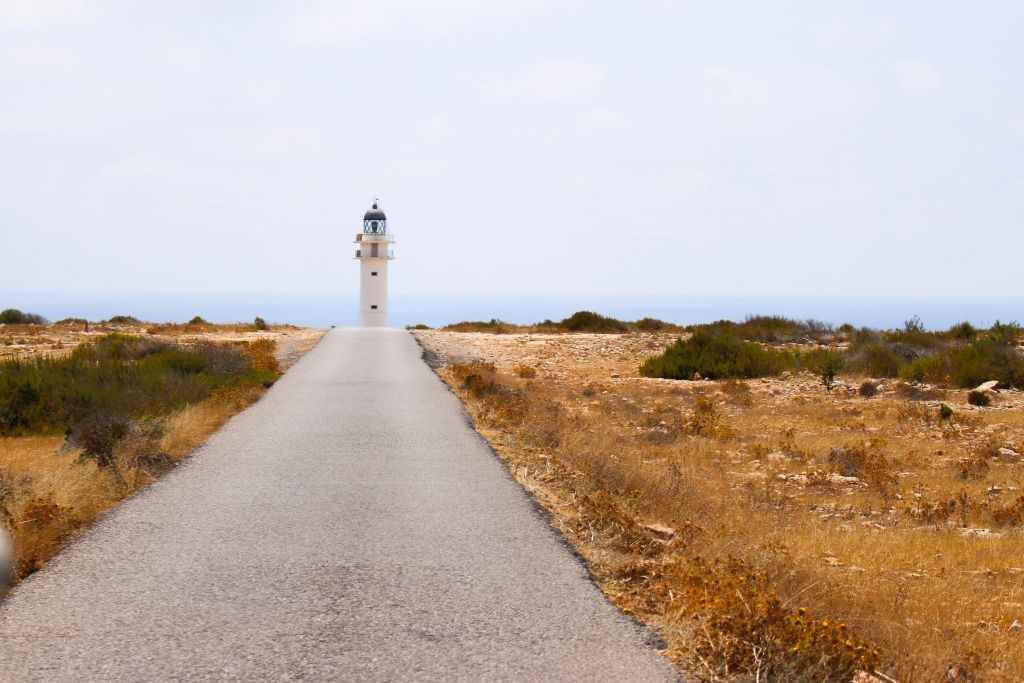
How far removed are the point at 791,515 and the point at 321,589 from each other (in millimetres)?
7150

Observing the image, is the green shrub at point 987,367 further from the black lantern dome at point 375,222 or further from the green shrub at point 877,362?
the black lantern dome at point 375,222

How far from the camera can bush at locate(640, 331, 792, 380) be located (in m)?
27.5

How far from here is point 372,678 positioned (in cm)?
471

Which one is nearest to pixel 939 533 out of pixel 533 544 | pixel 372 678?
pixel 533 544

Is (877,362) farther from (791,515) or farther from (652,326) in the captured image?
(652,326)

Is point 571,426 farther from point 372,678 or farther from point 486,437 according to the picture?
point 372,678

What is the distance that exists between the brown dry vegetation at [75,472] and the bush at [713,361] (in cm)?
1367

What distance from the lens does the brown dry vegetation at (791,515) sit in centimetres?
522

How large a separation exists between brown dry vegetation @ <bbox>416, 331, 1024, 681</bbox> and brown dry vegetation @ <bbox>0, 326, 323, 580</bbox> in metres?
4.23

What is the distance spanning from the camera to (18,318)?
5131 centimetres

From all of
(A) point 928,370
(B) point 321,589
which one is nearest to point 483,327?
(A) point 928,370

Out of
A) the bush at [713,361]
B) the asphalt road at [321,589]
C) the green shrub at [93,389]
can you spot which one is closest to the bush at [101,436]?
the asphalt road at [321,589]

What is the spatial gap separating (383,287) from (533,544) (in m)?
61.0

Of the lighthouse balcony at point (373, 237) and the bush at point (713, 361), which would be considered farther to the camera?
the lighthouse balcony at point (373, 237)
